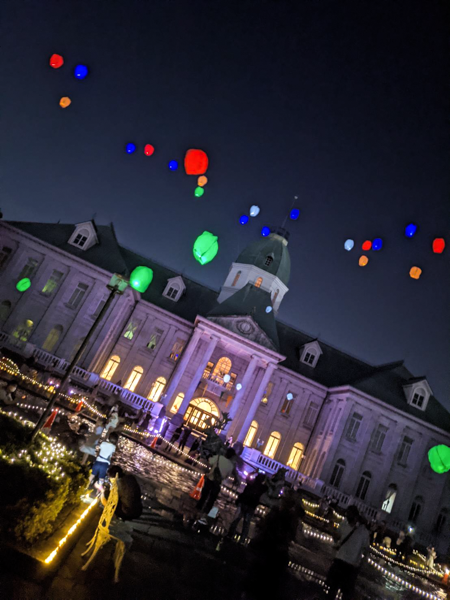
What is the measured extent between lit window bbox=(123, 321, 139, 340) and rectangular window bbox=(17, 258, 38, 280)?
9.71m

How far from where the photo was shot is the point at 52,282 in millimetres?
35500

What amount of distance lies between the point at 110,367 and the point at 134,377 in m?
2.43

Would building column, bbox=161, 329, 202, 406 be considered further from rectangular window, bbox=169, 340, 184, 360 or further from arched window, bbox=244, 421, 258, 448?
arched window, bbox=244, 421, 258, 448

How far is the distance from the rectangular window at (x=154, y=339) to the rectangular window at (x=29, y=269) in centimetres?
1208

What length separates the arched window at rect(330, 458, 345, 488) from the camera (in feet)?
110

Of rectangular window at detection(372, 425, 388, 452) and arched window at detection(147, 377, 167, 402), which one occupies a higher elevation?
rectangular window at detection(372, 425, 388, 452)

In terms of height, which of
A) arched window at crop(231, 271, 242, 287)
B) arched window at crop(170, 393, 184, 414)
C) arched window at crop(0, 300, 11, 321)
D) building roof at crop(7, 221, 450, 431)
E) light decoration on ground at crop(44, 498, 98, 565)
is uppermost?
→ arched window at crop(231, 271, 242, 287)

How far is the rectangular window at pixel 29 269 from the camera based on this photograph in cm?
3491

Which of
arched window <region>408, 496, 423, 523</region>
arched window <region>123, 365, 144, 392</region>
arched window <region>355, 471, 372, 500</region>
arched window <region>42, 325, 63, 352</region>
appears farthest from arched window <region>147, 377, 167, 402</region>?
arched window <region>408, 496, 423, 523</region>

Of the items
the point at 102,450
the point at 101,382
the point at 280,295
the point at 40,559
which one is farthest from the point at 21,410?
the point at 280,295

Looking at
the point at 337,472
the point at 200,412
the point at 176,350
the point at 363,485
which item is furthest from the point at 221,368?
the point at 363,485

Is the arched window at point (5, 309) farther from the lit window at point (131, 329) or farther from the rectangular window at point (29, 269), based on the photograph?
the lit window at point (131, 329)

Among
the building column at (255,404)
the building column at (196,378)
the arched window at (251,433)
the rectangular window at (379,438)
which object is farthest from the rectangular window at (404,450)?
the building column at (196,378)

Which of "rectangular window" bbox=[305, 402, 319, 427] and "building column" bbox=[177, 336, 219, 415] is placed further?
"rectangular window" bbox=[305, 402, 319, 427]
